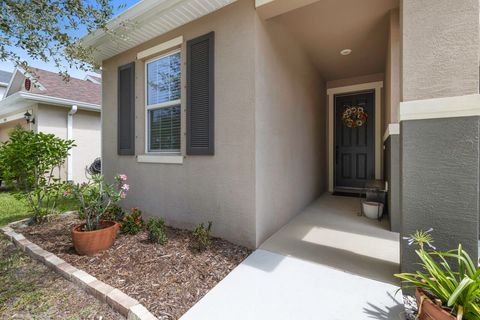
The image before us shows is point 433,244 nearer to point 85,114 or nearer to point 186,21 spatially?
point 186,21

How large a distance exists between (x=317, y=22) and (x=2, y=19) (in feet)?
12.2

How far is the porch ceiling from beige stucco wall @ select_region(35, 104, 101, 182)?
25.2 ft

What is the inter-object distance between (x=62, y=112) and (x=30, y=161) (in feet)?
17.1

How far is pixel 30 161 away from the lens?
3510 millimetres

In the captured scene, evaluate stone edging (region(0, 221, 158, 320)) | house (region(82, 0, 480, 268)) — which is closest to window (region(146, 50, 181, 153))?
house (region(82, 0, 480, 268))

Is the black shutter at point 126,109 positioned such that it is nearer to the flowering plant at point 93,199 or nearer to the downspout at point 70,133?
the flowering plant at point 93,199

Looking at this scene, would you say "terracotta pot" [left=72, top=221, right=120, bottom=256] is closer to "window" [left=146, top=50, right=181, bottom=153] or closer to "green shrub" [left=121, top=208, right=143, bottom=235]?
"green shrub" [left=121, top=208, right=143, bottom=235]

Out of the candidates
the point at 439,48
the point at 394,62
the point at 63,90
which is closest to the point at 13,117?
the point at 63,90

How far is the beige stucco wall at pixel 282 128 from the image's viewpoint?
9.46 ft

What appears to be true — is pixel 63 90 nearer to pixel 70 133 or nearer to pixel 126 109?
pixel 70 133

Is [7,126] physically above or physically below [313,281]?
above

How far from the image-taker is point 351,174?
19.8 ft

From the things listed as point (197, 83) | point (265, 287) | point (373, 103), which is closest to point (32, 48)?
point (197, 83)

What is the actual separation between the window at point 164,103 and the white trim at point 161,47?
0.11 metres
